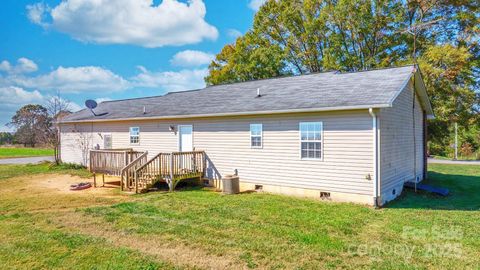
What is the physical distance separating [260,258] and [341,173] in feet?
16.3

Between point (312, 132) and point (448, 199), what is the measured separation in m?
4.94

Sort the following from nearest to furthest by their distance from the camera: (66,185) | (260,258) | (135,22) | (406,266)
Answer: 1. (406,266)
2. (260,258)
3. (66,185)
4. (135,22)

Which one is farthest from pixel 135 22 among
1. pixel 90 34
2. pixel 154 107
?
pixel 154 107

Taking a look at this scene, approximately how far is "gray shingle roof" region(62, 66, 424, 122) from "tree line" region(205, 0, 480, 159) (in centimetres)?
1034

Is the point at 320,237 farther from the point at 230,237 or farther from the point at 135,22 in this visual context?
the point at 135,22

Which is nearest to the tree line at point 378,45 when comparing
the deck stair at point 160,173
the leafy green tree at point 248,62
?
the leafy green tree at point 248,62

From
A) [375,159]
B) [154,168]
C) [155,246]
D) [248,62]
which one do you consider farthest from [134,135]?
[248,62]

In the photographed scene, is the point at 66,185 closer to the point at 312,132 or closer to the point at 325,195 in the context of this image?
the point at 312,132

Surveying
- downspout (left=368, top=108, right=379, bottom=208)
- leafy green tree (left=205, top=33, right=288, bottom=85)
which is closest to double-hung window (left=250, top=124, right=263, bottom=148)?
downspout (left=368, top=108, right=379, bottom=208)

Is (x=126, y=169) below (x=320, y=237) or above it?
above

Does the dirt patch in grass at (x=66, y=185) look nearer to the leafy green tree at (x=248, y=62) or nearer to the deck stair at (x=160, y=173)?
the deck stair at (x=160, y=173)

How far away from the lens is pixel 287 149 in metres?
10.4

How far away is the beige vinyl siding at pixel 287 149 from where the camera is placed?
29.3 feet

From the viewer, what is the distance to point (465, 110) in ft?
67.1
